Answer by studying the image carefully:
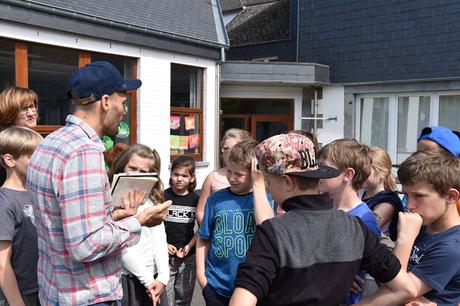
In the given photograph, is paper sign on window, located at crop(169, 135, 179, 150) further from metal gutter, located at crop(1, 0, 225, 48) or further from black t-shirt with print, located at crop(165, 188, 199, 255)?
black t-shirt with print, located at crop(165, 188, 199, 255)

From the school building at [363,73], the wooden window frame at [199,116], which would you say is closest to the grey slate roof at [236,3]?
the school building at [363,73]

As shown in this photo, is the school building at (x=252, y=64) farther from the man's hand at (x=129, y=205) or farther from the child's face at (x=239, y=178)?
the man's hand at (x=129, y=205)

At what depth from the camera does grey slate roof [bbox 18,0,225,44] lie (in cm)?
786

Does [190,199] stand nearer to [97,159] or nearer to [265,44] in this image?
[97,159]

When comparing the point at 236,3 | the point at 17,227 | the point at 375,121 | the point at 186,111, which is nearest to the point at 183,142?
the point at 186,111

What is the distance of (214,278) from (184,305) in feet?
4.31

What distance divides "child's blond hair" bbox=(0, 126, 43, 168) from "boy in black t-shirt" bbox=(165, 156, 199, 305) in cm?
135

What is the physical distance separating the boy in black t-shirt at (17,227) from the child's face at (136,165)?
640mm

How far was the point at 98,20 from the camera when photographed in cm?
796

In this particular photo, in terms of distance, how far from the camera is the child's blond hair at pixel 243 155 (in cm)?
254

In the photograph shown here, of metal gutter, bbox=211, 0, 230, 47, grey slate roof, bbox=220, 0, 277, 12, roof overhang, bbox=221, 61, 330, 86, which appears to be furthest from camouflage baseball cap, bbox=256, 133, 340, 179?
grey slate roof, bbox=220, 0, 277, 12

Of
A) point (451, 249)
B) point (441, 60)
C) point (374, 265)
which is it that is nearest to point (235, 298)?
point (374, 265)

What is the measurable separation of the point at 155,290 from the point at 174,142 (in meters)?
7.13

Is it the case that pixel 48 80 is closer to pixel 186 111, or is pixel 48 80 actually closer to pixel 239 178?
pixel 186 111
